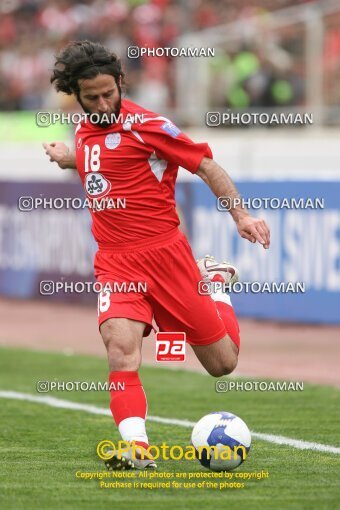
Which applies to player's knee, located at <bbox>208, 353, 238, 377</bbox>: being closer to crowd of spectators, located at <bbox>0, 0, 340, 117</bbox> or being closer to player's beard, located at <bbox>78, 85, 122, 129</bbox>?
player's beard, located at <bbox>78, 85, 122, 129</bbox>

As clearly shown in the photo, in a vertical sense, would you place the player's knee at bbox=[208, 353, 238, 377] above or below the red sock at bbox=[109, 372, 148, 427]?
above

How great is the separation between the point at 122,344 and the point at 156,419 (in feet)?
8.33

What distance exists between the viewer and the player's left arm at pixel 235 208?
280 inches

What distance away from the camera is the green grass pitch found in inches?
253

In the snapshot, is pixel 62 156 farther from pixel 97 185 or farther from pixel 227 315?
pixel 227 315

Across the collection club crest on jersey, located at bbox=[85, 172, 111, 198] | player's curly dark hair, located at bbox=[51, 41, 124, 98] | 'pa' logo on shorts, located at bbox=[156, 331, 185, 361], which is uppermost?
player's curly dark hair, located at bbox=[51, 41, 124, 98]


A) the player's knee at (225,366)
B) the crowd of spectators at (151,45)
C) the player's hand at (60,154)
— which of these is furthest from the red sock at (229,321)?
the crowd of spectators at (151,45)

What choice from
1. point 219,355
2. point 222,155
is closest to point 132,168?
point 219,355

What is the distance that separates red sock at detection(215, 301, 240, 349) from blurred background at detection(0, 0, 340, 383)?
4.36 metres

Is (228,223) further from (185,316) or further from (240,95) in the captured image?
(185,316)

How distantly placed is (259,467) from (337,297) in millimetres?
9256

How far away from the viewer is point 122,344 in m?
7.20

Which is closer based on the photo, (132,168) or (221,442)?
(221,442)

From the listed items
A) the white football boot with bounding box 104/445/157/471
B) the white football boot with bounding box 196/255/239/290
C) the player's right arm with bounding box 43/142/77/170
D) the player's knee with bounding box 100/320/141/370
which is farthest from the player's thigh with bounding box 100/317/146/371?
the player's right arm with bounding box 43/142/77/170
